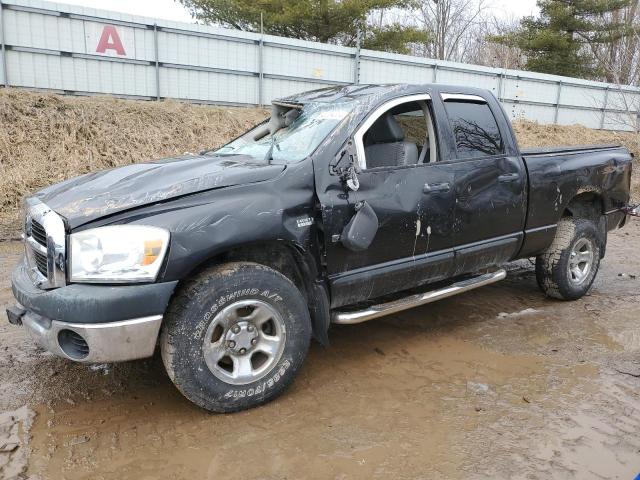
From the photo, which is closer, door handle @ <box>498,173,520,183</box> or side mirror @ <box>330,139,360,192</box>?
side mirror @ <box>330,139,360,192</box>

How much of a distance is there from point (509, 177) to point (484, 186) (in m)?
0.32

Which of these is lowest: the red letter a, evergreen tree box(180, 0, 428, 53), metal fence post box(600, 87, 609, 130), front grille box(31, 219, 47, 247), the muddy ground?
the muddy ground

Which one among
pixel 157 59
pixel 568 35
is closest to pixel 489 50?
pixel 568 35

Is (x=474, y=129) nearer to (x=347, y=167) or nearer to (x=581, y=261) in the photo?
(x=347, y=167)

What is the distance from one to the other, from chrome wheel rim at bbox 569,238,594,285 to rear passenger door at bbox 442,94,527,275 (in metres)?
0.98

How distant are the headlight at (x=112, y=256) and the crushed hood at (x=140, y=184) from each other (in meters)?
0.10

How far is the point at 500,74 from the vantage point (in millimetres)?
16578

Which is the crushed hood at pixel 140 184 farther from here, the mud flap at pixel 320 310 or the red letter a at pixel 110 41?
the red letter a at pixel 110 41

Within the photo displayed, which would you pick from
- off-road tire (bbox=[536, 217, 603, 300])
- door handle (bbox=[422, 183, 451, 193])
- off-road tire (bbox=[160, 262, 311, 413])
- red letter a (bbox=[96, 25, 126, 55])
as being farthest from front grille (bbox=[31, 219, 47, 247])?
red letter a (bbox=[96, 25, 126, 55])

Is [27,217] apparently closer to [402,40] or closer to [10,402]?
[10,402]

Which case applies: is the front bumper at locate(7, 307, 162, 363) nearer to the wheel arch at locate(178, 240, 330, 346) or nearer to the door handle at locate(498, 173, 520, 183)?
the wheel arch at locate(178, 240, 330, 346)

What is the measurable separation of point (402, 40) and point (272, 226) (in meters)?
→ 17.8

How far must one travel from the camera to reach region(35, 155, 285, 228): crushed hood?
277 centimetres

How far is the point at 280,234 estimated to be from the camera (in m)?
3.07
